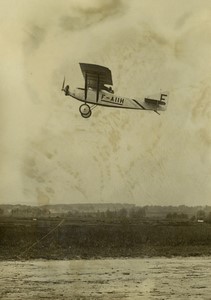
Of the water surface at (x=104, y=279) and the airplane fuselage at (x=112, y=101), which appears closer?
the water surface at (x=104, y=279)

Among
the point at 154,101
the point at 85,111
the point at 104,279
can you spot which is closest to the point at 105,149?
the point at 85,111

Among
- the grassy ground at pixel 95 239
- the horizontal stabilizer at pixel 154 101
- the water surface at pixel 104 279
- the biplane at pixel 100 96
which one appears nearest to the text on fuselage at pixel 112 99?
the biplane at pixel 100 96

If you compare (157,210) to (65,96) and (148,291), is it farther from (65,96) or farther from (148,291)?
(65,96)

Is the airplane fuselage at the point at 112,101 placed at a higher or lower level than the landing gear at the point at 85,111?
higher

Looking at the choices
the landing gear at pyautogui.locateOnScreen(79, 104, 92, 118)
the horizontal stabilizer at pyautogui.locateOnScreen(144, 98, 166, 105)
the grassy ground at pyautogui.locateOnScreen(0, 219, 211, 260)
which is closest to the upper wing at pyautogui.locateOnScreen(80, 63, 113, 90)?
the landing gear at pyautogui.locateOnScreen(79, 104, 92, 118)

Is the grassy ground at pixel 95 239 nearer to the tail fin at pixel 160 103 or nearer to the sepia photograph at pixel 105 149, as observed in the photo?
the sepia photograph at pixel 105 149

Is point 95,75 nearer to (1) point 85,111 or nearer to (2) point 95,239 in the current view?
(1) point 85,111

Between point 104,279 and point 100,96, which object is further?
point 100,96
